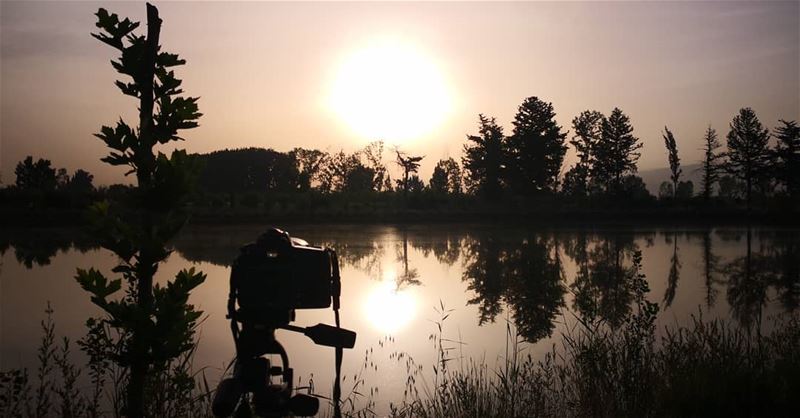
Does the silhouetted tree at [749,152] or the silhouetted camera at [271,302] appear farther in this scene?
the silhouetted tree at [749,152]

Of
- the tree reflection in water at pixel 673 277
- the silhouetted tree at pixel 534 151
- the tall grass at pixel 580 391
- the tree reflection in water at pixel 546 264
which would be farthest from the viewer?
the silhouetted tree at pixel 534 151

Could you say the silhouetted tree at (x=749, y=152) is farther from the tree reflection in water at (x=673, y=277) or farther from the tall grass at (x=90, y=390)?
the tall grass at (x=90, y=390)

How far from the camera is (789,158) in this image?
5678 centimetres

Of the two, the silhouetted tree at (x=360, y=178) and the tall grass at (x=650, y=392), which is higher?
the silhouetted tree at (x=360, y=178)

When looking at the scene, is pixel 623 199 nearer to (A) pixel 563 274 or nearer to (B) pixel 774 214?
→ (B) pixel 774 214

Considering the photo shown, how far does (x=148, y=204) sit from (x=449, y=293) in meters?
11.5

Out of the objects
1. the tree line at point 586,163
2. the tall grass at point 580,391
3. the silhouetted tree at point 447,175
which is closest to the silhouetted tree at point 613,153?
the tree line at point 586,163

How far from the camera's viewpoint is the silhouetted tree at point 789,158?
2208 inches

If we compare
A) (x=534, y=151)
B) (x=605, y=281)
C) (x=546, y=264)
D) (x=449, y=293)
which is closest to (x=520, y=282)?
(x=605, y=281)

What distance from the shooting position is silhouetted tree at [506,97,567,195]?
178 ft

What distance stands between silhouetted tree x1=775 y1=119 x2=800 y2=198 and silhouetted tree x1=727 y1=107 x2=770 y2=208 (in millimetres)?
1248

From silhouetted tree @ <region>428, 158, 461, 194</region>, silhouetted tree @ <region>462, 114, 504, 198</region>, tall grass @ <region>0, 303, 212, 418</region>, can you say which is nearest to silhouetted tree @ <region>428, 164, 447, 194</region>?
silhouetted tree @ <region>428, 158, 461, 194</region>

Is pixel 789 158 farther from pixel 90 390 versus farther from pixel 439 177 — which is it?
pixel 90 390

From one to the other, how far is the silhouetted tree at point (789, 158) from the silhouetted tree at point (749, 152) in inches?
49.1
